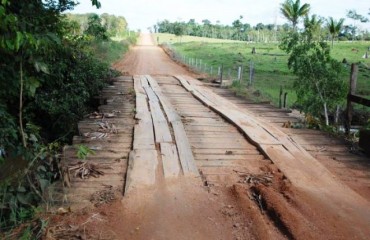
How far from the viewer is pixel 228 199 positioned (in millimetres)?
4262

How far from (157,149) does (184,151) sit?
0.40 meters

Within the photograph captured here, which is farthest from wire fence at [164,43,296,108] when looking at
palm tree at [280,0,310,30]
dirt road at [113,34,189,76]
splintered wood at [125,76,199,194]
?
palm tree at [280,0,310,30]

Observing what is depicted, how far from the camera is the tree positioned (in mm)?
10570

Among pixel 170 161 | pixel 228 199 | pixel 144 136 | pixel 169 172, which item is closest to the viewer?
pixel 228 199

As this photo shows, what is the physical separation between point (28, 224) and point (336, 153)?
4.47m

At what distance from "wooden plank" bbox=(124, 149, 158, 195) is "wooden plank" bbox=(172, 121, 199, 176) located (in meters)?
0.38

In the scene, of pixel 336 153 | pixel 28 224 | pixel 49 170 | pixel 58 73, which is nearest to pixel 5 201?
pixel 28 224

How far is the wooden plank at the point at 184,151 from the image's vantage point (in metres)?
4.93

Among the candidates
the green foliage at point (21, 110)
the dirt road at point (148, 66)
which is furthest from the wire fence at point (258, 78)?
the green foliage at point (21, 110)

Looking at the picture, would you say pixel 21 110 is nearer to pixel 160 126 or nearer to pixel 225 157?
pixel 160 126

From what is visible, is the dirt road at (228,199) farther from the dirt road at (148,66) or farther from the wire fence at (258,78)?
the dirt road at (148,66)

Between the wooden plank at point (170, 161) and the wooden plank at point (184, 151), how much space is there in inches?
2.9

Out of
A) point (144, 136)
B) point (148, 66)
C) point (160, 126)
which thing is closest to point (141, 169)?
point (144, 136)

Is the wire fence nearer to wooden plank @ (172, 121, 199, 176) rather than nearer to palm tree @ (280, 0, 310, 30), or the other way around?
wooden plank @ (172, 121, 199, 176)
